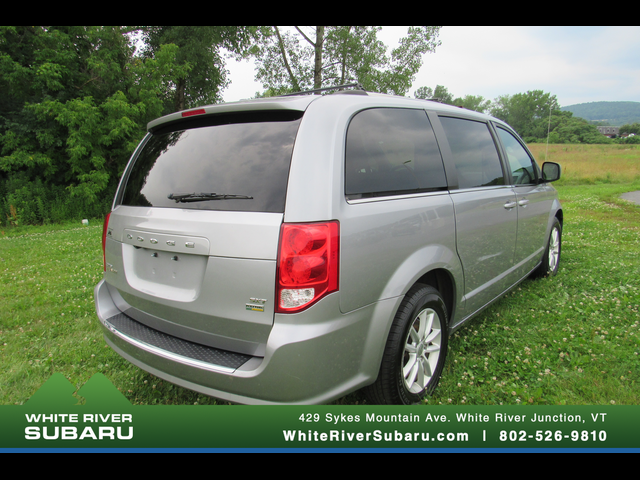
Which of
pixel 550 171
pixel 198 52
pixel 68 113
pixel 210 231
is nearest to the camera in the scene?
pixel 210 231

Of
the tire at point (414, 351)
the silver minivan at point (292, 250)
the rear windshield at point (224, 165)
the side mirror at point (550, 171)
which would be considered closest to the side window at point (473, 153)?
the silver minivan at point (292, 250)

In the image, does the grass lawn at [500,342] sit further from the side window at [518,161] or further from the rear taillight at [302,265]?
the side window at [518,161]

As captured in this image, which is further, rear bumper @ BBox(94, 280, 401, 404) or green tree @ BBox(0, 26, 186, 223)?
green tree @ BBox(0, 26, 186, 223)

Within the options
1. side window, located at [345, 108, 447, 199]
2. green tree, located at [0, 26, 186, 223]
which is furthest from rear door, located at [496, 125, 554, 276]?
green tree, located at [0, 26, 186, 223]

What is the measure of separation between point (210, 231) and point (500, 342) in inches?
103

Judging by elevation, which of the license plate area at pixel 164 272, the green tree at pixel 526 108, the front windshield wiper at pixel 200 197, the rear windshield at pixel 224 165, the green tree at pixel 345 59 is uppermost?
the green tree at pixel 526 108

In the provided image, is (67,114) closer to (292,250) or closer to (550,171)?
(550,171)

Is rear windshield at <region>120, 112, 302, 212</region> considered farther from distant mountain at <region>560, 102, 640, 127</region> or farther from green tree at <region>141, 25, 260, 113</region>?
distant mountain at <region>560, 102, 640, 127</region>

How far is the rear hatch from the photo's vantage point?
1.75 m

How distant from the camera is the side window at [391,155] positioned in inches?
79.7

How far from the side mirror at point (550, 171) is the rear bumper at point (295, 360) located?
11.1ft

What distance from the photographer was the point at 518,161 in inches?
157

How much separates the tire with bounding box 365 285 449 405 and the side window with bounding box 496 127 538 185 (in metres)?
2.01

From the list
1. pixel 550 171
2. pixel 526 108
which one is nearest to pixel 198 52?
pixel 550 171
